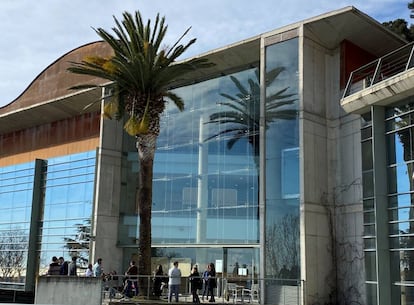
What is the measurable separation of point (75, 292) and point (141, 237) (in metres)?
3.68

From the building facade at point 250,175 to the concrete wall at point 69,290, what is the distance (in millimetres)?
7302

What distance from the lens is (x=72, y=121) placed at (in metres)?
39.8

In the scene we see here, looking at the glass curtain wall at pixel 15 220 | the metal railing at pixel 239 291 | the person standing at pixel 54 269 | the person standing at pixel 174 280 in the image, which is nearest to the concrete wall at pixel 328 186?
the metal railing at pixel 239 291

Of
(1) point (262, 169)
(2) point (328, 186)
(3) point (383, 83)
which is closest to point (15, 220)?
(1) point (262, 169)

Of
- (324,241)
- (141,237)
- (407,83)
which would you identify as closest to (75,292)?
(141,237)

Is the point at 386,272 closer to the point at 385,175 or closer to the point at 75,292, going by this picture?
the point at 385,175

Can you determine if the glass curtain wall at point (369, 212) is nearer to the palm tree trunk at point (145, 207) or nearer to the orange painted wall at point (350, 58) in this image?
the orange painted wall at point (350, 58)

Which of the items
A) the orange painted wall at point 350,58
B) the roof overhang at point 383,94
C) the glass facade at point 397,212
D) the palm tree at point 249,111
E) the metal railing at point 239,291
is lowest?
the metal railing at point 239,291

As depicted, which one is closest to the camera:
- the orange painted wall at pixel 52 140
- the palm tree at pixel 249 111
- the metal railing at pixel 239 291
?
the metal railing at pixel 239 291

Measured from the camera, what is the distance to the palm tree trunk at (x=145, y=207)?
23750 millimetres

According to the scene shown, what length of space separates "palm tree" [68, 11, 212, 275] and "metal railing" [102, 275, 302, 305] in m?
1.29

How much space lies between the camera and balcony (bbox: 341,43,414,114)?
68.1 ft

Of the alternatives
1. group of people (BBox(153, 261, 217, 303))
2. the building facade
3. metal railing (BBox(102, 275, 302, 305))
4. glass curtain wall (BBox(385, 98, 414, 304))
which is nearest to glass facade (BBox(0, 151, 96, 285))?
the building facade

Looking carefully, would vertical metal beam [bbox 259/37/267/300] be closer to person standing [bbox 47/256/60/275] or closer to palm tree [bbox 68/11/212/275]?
palm tree [bbox 68/11/212/275]
